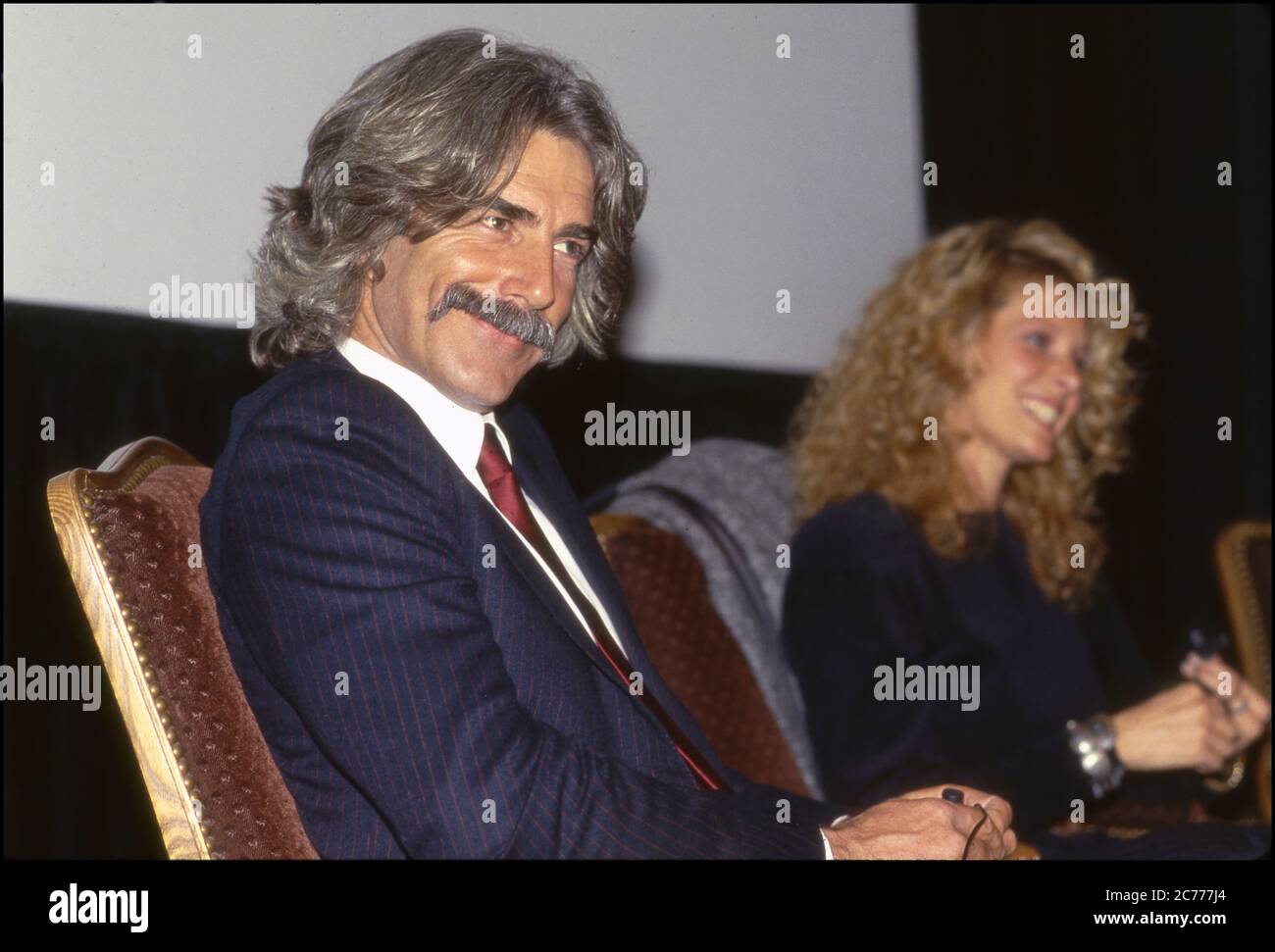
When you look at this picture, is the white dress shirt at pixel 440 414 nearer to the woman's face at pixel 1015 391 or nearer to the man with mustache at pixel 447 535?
the man with mustache at pixel 447 535

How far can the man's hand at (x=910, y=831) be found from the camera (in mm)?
1509

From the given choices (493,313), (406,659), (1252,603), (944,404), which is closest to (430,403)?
(493,313)

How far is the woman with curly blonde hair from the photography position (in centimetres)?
225

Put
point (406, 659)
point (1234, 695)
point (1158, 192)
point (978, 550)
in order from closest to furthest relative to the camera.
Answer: point (406, 659), point (1234, 695), point (978, 550), point (1158, 192)

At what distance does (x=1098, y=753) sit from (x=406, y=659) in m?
1.37

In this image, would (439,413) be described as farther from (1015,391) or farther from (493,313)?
(1015,391)

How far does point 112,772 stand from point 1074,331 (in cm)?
187

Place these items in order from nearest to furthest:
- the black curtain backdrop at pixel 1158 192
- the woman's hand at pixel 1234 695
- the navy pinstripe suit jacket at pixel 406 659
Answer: the navy pinstripe suit jacket at pixel 406 659 < the woman's hand at pixel 1234 695 < the black curtain backdrop at pixel 1158 192

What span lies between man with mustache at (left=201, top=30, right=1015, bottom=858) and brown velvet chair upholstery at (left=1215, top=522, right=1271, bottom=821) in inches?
47.4

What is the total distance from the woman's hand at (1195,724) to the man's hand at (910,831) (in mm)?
797

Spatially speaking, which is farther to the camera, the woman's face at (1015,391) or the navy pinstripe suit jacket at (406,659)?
the woman's face at (1015,391)

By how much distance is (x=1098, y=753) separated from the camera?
2.28m

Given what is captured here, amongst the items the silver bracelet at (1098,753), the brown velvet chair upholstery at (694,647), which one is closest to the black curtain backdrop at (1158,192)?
the silver bracelet at (1098,753)

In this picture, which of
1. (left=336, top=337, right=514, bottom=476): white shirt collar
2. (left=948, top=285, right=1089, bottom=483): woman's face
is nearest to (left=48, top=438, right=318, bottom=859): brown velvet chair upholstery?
(left=336, top=337, right=514, bottom=476): white shirt collar
